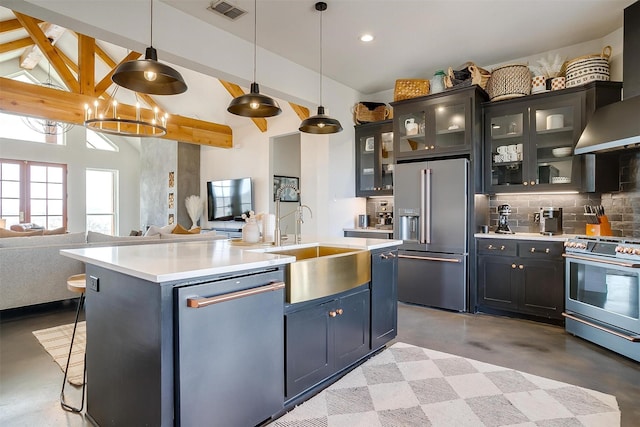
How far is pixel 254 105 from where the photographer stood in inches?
99.2

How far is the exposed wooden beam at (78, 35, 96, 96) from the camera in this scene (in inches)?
215

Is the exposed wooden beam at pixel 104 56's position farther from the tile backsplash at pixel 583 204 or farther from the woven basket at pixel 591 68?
the woven basket at pixel 591 68

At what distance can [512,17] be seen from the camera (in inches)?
134

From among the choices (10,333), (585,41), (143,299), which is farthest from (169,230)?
(585,41)

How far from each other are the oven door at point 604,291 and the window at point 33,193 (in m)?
10.4

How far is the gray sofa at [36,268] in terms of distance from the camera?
12.3 feet

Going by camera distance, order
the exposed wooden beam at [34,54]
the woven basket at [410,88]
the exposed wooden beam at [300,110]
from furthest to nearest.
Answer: the exposed wooden beam at [34,54] < the exposed wooden beam at [300,110] < the woven basket at [410,88]

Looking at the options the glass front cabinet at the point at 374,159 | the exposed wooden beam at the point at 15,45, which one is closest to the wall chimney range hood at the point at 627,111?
the glass front cabinet at the point at 374,159

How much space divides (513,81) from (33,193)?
10071 millimetres

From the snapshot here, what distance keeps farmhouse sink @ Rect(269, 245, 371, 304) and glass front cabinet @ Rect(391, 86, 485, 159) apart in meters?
2.30

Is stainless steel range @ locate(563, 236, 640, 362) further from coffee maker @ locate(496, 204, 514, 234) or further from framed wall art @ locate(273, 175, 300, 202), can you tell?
framed wall art @ locate(273, 175, 300, 202)

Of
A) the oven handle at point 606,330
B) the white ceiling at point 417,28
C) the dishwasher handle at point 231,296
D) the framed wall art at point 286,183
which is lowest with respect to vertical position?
the oven handle at point 606,330

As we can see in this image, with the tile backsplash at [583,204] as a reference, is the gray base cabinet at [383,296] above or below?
below

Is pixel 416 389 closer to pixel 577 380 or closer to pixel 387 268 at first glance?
pixel 387 268
